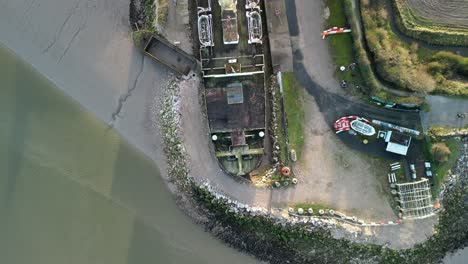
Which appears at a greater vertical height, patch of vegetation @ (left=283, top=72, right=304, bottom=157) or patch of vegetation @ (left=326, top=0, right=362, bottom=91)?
patch of vegetation @ (left=326, top=0, right=362, bottom=91)

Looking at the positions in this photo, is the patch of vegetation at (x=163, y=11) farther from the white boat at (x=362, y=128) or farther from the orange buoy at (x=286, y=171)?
the white boat at (x=362, y=128)

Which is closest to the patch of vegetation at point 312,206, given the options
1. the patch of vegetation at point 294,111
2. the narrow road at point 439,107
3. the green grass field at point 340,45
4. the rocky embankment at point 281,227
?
the rocky embankment at point 281,227

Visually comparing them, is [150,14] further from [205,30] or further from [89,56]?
[89,56]

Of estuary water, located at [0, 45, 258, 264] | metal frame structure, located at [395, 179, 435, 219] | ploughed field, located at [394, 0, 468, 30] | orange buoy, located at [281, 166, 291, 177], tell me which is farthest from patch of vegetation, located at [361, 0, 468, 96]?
estuary water, located at [0, 45, 258, 264]

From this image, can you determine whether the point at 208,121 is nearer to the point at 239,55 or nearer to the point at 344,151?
the point at 239,55

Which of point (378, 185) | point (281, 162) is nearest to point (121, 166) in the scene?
point (281, 162)

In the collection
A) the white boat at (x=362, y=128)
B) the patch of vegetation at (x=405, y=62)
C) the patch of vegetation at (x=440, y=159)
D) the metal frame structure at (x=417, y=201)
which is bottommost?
the metal frame structure at (x=417, y=201)

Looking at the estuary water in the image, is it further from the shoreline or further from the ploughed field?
the ploughed field

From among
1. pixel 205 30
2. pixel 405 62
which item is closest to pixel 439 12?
pixel 405 62
